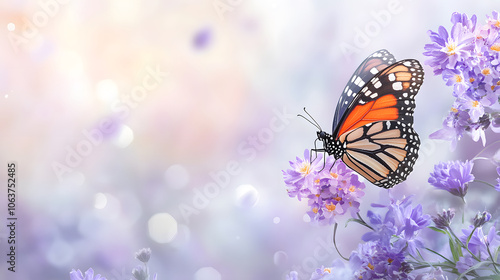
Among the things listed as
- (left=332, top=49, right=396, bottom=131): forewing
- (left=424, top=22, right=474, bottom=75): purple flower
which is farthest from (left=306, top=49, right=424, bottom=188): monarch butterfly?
(left=424, top=22, right=474, bottom=75): purple flower

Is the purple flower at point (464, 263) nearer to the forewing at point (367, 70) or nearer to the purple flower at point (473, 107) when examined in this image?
the purple flower at point (473, 107)

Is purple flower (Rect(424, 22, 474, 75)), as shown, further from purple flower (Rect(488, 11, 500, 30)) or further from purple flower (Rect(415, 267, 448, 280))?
purple flower (Rect(415, 267, 448, 280))

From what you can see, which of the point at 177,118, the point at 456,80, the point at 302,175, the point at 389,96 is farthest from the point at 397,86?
the point at 177,118

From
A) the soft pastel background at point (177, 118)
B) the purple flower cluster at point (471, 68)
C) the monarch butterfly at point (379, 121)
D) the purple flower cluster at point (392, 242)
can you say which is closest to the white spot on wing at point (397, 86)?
the monarch butterfly at point (379, 121)

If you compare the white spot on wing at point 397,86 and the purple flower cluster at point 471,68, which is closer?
the purple flower cluster at point 471,68

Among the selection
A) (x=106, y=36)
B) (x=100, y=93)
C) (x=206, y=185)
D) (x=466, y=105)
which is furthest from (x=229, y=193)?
(x=466, y=105)

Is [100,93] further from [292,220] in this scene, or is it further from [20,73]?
[292,220]
